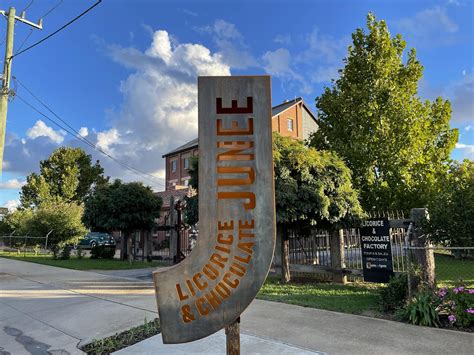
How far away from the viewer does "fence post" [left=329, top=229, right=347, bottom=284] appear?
34.9 ft

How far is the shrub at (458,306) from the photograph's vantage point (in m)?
5.96

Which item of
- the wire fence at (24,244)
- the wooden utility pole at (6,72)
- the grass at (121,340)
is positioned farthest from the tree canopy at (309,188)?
the wire fence at (24,244)

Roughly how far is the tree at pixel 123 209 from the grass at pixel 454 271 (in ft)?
44.1

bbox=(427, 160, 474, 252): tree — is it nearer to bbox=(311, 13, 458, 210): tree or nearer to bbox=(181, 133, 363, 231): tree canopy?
bbox=(181, 133, 363, 231): tree canopy

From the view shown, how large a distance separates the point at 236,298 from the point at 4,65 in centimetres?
1332

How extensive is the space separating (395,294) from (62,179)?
40103mm

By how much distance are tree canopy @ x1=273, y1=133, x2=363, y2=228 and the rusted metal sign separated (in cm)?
557

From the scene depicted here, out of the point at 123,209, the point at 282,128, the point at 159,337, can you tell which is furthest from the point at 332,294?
the point at 282,128

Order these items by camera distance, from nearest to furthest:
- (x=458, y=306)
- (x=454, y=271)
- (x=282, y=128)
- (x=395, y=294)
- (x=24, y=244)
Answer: (x=458, y=306) < (x=395, y=294) < (x=454, y=271) < (x=24, y=244) < (x=282, y=128)

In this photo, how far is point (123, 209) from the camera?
19.6 m

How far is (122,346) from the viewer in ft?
18.1

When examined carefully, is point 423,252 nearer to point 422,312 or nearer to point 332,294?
point 422,312

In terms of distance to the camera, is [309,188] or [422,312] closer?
[422,312]

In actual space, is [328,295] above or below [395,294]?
below
